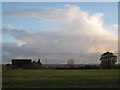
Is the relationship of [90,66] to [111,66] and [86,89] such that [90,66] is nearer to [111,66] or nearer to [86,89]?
[111,66]

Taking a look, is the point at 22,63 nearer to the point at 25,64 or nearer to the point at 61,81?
the point at 25,64

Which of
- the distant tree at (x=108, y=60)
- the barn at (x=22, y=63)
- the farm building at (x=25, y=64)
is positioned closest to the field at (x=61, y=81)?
the distant tree at (x=108, y=60)

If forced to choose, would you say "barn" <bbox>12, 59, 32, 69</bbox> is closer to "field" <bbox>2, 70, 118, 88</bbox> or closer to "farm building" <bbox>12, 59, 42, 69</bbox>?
"farm building" <bbox>12, 59, 42, 69</bbox>

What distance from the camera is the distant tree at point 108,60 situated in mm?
45144

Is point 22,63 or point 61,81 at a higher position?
point 61,81

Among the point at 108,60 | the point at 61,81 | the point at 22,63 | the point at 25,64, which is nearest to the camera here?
the point at 61,81

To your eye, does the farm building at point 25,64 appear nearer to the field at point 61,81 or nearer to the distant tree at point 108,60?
the distant tree at point 108,60

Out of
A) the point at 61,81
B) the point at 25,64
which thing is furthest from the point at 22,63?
the point at 61,81

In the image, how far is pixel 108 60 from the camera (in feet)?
154

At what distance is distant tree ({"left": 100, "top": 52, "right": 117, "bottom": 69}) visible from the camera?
1777 inches

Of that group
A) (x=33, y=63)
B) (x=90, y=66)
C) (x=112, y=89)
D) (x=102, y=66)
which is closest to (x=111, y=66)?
(x=102, y=66)

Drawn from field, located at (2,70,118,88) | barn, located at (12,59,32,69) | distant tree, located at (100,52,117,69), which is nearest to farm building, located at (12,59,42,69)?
barn, located at (12,59,32,69)

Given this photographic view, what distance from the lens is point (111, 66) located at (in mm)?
45938

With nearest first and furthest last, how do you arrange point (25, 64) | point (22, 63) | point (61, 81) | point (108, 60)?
point (61, 81) → point (108, 60) → point (25, 64) → point (22, 63)
